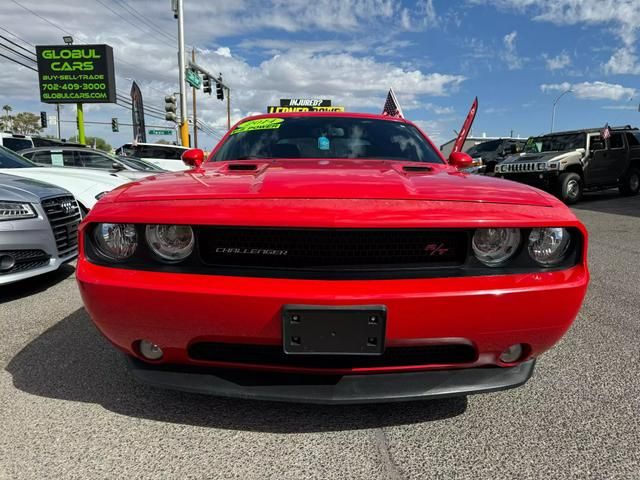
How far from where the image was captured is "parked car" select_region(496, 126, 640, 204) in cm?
1119

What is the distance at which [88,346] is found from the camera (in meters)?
2.68

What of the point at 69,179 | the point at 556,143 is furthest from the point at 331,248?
the point at 556,143

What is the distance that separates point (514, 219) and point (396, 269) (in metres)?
0.45

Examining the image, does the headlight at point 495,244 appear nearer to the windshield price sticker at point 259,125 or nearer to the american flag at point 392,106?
the windshield price sticker at point 259,125

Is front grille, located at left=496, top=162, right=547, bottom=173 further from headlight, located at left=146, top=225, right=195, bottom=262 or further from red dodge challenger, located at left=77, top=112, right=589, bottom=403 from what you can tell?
headlight, located at left=146, top=225, right=195, bottom=262

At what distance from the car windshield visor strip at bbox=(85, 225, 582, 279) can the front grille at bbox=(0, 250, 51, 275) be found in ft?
8.17

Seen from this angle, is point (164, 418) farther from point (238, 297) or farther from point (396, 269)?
point (396, 269)

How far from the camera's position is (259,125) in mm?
3324

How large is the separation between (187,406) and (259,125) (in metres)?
2.04

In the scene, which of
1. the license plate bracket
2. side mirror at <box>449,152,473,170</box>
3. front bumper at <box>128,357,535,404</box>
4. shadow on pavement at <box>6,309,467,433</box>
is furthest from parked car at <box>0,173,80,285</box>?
side mirror at <box>449,152,473,170</box>

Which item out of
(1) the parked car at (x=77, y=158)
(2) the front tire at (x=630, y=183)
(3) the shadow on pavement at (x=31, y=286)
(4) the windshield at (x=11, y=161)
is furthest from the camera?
(2) the front tire at (x=630, y=183)

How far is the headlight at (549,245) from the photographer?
5.65ft

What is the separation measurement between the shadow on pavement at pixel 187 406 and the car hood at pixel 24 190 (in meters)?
1.71

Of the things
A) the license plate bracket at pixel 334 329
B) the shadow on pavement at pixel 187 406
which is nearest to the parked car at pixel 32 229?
the shadow on pavement at pixel 187 406
